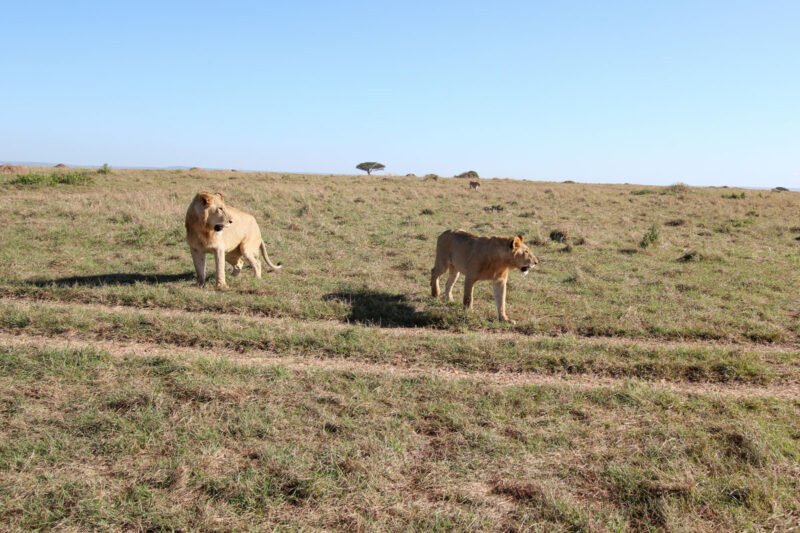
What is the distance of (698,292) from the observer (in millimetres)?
10297

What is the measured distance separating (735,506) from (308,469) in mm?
3316

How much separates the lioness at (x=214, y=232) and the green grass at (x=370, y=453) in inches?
156

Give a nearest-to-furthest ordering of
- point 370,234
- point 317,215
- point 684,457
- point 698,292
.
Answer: point 684,457
point 698,292
point 370,234
point 317,215

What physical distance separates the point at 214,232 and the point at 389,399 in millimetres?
5822

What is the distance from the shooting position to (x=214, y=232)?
Result: 377 inches

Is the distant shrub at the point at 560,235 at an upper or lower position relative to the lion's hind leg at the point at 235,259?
upper

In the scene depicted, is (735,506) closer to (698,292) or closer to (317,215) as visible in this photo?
(698,292)

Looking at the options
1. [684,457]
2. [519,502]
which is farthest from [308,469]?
[684,457]

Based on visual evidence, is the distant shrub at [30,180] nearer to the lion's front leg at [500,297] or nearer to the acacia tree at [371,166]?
the lion's front leg at [500,297]

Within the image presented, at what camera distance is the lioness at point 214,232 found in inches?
368

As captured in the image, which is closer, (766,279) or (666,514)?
(666,514)

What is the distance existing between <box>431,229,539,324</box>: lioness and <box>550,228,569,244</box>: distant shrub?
840 cm

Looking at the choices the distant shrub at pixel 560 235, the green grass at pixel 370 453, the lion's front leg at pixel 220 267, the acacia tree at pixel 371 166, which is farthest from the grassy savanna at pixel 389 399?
the acacia tree at pixel 371 166

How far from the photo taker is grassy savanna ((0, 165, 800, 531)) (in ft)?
12.3
